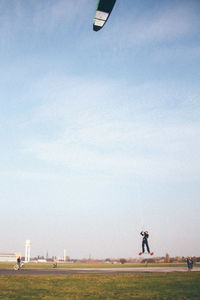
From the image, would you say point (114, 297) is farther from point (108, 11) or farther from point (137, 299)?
point (108, 11)

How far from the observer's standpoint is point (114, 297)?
1088 cm

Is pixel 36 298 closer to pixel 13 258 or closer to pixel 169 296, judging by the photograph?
pixel 169 296

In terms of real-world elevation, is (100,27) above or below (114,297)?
above

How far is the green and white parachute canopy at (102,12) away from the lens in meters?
17.6

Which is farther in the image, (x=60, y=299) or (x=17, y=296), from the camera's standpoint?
(x=17, y=296)

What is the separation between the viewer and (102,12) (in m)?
18.9

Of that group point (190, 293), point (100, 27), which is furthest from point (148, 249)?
point (100, 27)

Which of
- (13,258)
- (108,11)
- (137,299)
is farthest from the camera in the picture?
(13,258)

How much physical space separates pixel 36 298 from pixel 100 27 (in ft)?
61.8

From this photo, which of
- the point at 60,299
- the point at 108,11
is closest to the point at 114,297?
the point at 60,299

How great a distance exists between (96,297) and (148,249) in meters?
15.8

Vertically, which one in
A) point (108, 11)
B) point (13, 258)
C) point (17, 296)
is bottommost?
point (13, 258)

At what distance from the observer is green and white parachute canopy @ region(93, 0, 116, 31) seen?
57.8ft

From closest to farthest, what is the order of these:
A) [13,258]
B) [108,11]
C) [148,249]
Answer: [108,11]
[148,249]
[13,258]
